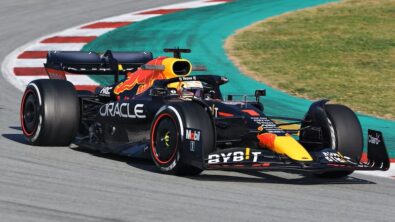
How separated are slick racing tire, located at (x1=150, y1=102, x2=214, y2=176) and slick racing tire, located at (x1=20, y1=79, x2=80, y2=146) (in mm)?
1777

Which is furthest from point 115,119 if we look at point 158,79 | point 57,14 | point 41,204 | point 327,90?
point 57,14

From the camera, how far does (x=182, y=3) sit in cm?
2614

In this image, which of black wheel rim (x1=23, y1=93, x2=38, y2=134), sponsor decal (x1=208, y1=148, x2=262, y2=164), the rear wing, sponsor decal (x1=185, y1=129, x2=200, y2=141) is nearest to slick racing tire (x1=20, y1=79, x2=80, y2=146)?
black wheel rim (x1=23, y1=93, x2=38, y2=134)

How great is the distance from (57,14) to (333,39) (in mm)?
7393

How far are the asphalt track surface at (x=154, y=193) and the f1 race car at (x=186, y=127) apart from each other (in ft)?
0.69

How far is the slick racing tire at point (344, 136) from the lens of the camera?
10.6 metres

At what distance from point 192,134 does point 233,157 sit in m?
0.48

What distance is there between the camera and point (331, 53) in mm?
21031

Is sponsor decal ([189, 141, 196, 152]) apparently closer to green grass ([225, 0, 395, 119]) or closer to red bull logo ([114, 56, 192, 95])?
red bull logo ([114, 56, 192, 95])

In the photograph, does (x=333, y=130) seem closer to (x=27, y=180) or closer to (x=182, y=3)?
(x=27, y=180)

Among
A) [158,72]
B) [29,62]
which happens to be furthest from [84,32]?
[158,72]

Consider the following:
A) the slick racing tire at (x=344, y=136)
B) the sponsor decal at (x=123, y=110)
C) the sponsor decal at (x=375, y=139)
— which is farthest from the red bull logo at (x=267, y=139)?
the sponsor decal at (x=123, y=110)

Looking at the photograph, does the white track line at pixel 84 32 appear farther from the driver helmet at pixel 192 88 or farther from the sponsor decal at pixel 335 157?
the sponsor decal at pixel 335 157

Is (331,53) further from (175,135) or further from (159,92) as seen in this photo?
(175,135)
